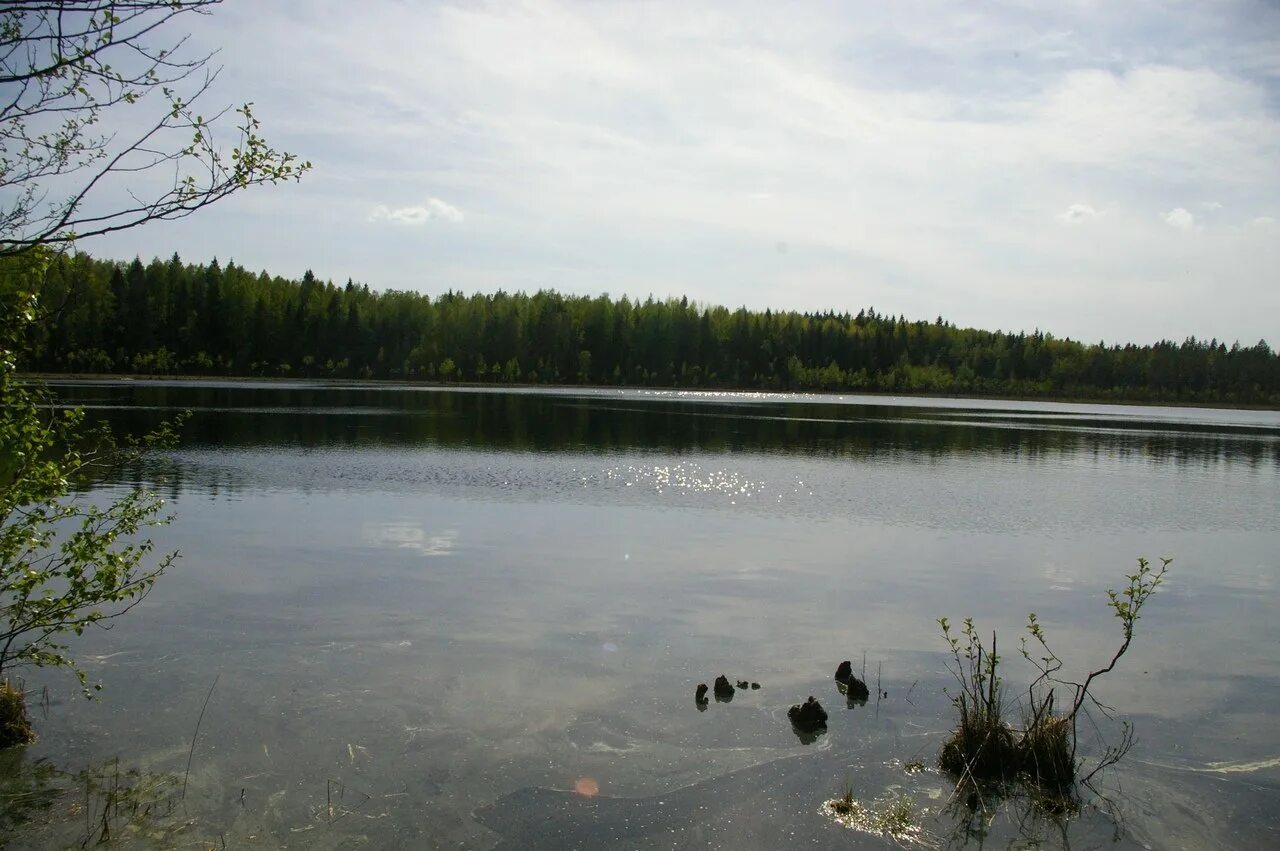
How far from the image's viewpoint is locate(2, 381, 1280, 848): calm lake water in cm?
944

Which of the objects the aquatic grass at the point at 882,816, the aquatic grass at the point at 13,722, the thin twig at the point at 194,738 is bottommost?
the aquatic grass at the point at 882,816

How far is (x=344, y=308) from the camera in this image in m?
171

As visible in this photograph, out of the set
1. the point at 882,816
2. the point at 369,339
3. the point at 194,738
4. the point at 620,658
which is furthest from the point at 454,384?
the point at 882,816

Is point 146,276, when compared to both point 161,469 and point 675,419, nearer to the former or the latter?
point 675,419

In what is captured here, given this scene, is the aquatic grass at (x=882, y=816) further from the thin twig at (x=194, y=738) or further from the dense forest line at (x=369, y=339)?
the dense forest line at (x=369, y=339)

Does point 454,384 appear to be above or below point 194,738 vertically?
above

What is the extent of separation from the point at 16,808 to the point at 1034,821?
33.0 ft

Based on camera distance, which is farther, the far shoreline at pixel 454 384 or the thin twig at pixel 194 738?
the far shoreline at pixel 454 384

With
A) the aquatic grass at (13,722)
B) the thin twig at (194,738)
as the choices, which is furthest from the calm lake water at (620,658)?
the aquatic grass at (13,722)

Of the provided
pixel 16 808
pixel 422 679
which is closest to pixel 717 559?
pixel 422 679

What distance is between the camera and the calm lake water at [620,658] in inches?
372

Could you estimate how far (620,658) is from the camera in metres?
14.2

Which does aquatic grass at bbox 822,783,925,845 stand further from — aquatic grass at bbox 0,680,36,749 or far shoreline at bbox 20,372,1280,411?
far shoreline at bbox 20,372,1280,411

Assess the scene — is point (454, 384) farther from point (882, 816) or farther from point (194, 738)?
point (882, 816)
